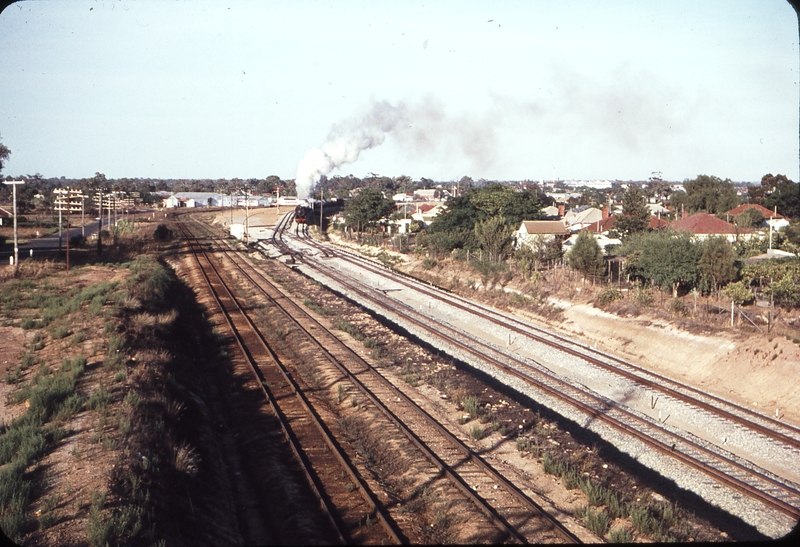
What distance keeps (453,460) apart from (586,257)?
69.0 feet

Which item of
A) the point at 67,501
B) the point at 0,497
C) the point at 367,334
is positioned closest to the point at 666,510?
the point at 67,501

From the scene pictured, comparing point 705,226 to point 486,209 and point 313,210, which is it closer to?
point 486,209

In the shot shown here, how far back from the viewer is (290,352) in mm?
18672

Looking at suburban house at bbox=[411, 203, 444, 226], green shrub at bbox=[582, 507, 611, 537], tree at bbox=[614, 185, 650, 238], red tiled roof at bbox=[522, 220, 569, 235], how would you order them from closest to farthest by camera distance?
green shrub at bbox=[582, 507, 611, 537] < tree at bbox=[614, 185, 650, 238] < red tiled roof at bbox=[522, 220, 569, 235] < suburban house at bbox=[411, 203, 444, 226]

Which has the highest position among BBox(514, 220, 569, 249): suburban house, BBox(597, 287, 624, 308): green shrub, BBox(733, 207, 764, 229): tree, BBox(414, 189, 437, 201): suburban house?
BBox(414, 189, 437, 201): suburban house

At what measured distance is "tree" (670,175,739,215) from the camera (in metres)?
66.0

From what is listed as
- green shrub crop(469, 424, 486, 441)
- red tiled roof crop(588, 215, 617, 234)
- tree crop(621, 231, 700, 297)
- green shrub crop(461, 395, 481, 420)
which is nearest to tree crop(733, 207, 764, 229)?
red tiled roof crop(588, 215, 617, 234)

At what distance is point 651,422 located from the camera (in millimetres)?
13617

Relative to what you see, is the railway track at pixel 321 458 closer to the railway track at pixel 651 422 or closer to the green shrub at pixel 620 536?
the green shrub at pixel 620 536

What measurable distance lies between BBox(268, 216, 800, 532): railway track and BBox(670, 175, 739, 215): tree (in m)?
51.3

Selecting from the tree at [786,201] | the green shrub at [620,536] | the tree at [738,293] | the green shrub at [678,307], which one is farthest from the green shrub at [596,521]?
the tree at [786,201]

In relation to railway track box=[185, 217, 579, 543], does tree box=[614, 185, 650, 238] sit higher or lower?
higher

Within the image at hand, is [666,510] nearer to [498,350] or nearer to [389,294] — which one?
[498,350]

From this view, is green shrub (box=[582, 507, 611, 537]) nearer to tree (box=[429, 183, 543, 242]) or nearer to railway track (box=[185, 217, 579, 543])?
railway track (box=[185, 217, 579, 543])
